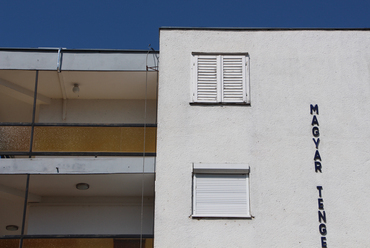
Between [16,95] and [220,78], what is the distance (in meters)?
5.61

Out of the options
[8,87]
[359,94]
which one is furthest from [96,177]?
[359,94]

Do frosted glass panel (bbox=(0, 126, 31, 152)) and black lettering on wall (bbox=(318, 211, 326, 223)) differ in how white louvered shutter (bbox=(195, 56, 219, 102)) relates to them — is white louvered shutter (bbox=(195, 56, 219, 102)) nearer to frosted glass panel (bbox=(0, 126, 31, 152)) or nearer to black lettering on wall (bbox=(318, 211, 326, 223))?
black lettering on wall (bbox=(318, 211, 326, 223))

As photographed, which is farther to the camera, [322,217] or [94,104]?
[94,104]

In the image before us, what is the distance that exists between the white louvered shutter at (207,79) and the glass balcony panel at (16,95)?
409cm

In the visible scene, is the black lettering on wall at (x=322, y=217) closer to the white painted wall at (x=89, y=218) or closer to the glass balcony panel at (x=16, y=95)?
the white painted wall at (x=89, y=218)

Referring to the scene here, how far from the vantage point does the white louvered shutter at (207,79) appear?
12.3 metres

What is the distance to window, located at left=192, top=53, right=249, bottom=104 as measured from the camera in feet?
40.4

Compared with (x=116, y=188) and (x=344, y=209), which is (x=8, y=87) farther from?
(x=344, y=209)

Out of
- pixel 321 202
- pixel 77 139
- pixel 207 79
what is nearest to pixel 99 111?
pixel 77 139

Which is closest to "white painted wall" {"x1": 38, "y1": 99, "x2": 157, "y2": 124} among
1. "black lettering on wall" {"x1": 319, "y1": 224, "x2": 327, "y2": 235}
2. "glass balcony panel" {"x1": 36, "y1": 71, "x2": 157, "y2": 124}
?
"glass balcony panel" {"x1": 36, "y1": 71, "x2": 157, "y2": 124}

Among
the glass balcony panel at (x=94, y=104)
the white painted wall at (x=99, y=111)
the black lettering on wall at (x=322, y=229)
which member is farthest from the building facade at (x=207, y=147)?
the white painted wall at (x=99, y=111)

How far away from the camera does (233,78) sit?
12.5 meters

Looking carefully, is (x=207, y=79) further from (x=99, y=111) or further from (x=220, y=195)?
(x=99, y=111)

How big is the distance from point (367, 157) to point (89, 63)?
6.79 meters
